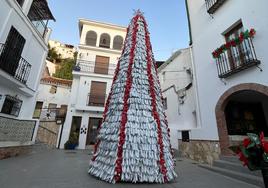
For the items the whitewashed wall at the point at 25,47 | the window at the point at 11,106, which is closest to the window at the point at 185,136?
the whitewashed wall at the point at 25,47

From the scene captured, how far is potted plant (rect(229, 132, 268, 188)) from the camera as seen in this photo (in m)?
1.54

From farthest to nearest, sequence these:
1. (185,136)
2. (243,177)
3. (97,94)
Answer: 1. (97,94)
2. (185,136)
3. (243,177)

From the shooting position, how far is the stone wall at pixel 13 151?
595 cm

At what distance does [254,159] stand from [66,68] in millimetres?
25701

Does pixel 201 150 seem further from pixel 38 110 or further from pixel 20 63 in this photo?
pixel 38 110

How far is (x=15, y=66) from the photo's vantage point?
6.89 meters

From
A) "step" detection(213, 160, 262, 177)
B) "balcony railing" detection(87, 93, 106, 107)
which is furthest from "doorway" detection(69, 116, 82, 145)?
"step" detection(213, 160, 262, 177)

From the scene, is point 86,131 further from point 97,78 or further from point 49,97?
point 49,97

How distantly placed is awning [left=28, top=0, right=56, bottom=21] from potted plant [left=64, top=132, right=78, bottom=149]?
864cm

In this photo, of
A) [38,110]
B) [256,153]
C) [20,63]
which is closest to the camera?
[256,153]

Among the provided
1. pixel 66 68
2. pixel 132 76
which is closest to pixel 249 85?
pixel 132 76

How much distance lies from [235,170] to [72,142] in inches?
422

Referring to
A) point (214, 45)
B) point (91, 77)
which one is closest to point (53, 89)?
point (91, 77)

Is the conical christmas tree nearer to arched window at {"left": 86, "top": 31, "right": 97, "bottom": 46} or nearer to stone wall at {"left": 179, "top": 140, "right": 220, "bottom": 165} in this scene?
stone wall at {"left": 179, "top": 140, "right": 220, "bottom": 165}
